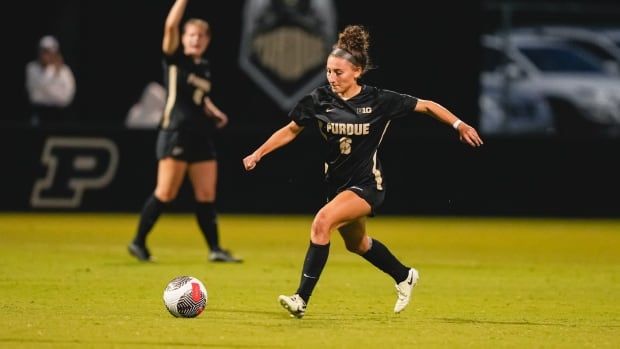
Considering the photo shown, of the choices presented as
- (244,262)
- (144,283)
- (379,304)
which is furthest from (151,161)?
(379,304)

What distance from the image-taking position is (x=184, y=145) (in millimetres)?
13047

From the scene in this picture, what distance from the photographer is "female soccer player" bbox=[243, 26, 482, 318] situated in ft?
30.6

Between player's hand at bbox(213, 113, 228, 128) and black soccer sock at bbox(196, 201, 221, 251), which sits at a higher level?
player's hand at bbox(213, 113, 228, 128)

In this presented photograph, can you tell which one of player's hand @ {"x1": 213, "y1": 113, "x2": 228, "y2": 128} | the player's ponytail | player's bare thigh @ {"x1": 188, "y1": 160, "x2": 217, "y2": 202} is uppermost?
the player's ponytail

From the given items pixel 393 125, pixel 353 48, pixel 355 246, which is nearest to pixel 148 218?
pixel 355 246

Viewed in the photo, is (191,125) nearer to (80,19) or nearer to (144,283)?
(144,283)

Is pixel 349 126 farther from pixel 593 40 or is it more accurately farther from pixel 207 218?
pixel 593 40

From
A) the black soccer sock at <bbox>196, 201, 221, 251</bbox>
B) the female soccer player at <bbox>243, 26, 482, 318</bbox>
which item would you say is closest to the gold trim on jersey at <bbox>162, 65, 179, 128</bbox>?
the black soccer sock at <bbox>196, 201, 221, 251</bbox>

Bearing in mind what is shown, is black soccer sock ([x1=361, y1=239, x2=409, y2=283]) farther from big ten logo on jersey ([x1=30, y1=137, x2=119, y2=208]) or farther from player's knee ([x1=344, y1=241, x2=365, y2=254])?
big ten logo on jersey ([x1=30, y1=137, x2=119, y2=208])

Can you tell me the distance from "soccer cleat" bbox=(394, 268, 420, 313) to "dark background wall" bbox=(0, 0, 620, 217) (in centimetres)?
893

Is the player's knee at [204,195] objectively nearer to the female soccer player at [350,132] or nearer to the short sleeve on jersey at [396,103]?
the female soccer player at [350,132]

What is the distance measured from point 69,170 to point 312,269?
9.74 metres

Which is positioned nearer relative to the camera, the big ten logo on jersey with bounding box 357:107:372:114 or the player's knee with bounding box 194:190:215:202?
the big ten logo on jersey with bounding box 357:107:372:114

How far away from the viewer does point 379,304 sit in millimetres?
10312
